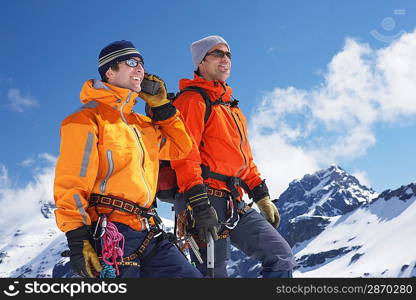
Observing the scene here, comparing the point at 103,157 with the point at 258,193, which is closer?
the point at 103,157

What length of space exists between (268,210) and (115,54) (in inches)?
147

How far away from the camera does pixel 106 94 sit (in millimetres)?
6195

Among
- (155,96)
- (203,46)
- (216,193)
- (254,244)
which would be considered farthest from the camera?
(203,46)

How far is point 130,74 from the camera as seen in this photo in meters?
6.54

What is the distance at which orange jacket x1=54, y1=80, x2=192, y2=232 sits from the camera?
18.4ft

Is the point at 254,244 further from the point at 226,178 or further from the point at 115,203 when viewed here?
the point at 115,203

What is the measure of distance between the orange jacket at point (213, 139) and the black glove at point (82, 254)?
2.25 meters

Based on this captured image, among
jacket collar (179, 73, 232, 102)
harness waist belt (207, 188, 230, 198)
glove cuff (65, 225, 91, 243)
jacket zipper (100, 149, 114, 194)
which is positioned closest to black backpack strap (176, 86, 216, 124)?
jacket collar (179, 73, 232, 102)

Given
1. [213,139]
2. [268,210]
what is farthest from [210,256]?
[213,139]

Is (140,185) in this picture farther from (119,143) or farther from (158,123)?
(158,123)

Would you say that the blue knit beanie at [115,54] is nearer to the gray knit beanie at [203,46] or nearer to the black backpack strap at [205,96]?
the black backpack strap at [205,96]

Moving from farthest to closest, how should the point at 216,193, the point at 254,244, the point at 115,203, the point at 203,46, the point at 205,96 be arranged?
the point at 203,46 < the point at 205,96 < the point at 216,193 < the point at 254,244 < the point at 115,203

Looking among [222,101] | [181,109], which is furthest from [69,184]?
[222,101]

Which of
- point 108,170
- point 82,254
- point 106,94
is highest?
point 106,94
